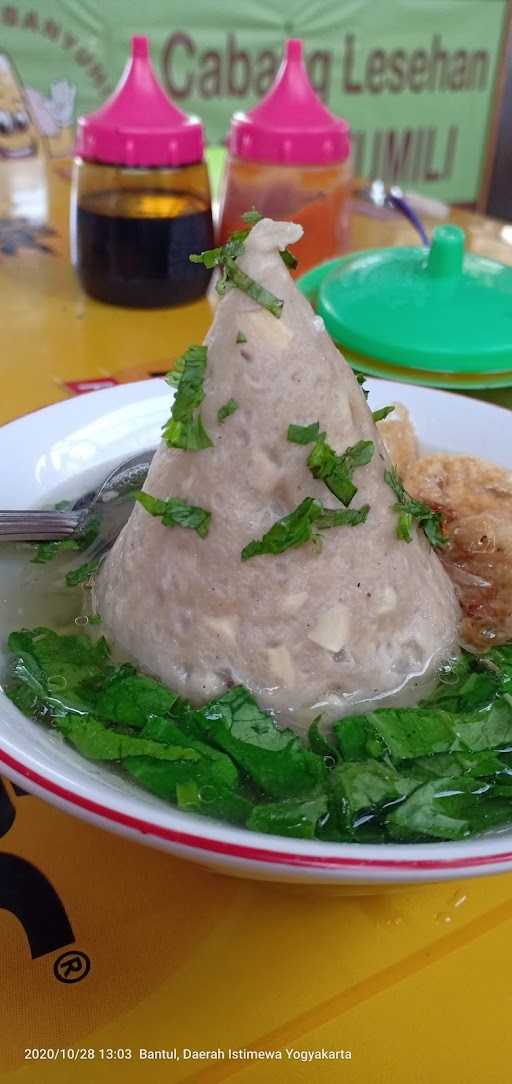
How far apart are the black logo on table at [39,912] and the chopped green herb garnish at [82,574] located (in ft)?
1.19

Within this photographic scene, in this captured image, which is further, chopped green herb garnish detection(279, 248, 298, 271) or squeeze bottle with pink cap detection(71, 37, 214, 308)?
squeeze bottle with pink cap detection(71, 37, 214, 308)

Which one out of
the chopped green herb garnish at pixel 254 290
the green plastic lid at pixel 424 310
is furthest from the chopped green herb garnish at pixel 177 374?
the green plastic lid at pixel 424 310

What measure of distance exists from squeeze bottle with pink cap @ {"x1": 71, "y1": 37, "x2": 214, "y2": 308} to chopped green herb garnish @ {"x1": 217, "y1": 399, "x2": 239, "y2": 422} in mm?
1268

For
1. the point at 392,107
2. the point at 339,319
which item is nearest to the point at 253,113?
the point at 339,319

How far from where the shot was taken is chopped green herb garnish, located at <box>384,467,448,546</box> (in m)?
1.04

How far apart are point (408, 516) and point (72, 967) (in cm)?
59

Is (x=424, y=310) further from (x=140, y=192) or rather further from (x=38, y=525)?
(x=38, y=525)

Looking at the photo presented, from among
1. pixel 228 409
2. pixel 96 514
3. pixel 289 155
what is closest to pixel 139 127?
pixel 289 155

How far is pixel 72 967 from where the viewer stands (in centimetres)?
84

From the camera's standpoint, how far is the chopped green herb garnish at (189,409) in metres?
0.96

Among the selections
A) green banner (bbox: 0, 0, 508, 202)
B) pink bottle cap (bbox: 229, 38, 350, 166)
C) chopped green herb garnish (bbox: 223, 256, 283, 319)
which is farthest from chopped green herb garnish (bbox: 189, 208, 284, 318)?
green banner (bbox: 0, 0, 508, 202)

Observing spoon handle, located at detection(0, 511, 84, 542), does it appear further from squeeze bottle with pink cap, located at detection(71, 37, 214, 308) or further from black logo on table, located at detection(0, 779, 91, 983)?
squeeze bottle with pink cap, located at detection(71, 37, 214, 308)

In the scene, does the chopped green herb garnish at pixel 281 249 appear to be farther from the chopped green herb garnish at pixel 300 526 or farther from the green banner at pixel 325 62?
the green banner at pixel 325 62
